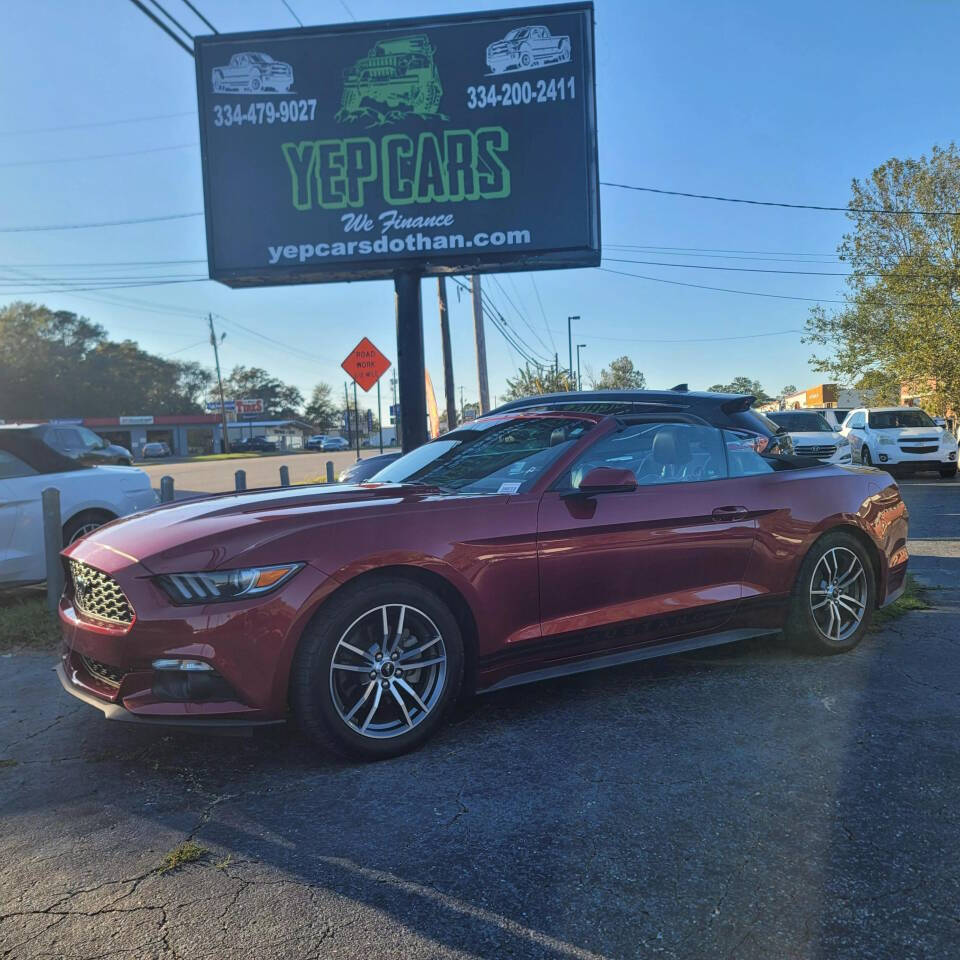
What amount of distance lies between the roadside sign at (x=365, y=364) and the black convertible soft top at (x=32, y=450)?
8.47 m

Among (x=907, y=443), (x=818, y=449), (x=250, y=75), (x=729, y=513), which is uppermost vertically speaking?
(x=250, y=75)

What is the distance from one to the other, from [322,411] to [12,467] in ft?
438

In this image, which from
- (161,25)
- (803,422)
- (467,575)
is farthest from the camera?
(803,422)

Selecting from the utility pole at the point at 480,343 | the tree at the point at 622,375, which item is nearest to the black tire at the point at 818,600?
the utility pole at the point at 480,343

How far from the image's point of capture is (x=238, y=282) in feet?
40.2

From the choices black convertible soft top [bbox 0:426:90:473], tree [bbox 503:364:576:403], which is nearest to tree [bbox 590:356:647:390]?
tree [bbox 503:364:576:403]

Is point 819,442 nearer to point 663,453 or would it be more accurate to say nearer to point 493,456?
point 663,453

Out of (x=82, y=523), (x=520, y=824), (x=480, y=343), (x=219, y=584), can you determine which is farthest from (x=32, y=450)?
(x=480, y=343)

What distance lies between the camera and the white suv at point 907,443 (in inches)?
698

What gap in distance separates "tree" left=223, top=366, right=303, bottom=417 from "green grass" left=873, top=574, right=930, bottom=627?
120668mm

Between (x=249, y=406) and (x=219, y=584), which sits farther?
(x=249, y=406)

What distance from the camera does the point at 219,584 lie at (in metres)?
3.10

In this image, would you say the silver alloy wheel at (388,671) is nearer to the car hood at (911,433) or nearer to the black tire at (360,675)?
the black tire at (360,675)

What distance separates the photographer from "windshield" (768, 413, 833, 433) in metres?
15.6
